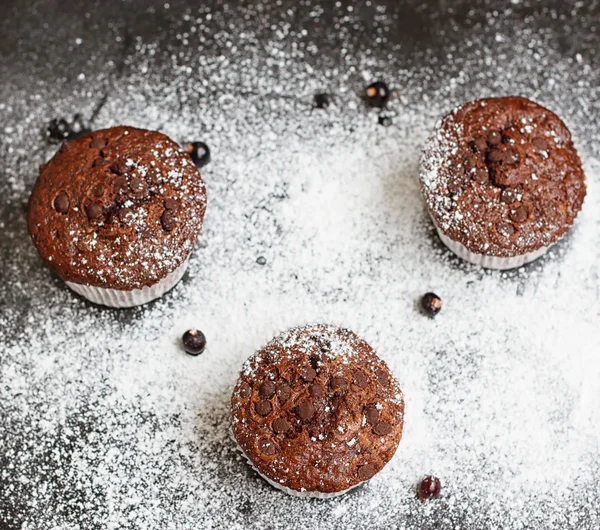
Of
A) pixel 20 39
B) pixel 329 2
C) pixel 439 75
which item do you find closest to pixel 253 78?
pixel 329 2

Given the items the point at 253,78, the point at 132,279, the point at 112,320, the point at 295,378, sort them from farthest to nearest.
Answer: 1. the point at 253,78
2. the point at 112,320
3. the point at 132,279
4. the point at 295,378

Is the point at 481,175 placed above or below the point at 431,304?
above

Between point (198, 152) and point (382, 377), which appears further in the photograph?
point (198, 152)

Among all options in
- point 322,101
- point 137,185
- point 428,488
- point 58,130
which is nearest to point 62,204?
point 137,185

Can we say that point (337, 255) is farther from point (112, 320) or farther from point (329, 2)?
point (329, 2)

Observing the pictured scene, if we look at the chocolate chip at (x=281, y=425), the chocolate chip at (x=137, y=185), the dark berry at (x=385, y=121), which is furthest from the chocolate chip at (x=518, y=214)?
the chocolate chip at (x=137, y=185)

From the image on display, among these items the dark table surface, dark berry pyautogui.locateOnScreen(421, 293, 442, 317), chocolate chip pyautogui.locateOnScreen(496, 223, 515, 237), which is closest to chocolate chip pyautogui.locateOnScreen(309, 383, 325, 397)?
the dark table surface

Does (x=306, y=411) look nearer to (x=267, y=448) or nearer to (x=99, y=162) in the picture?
(x=267, y=448)
